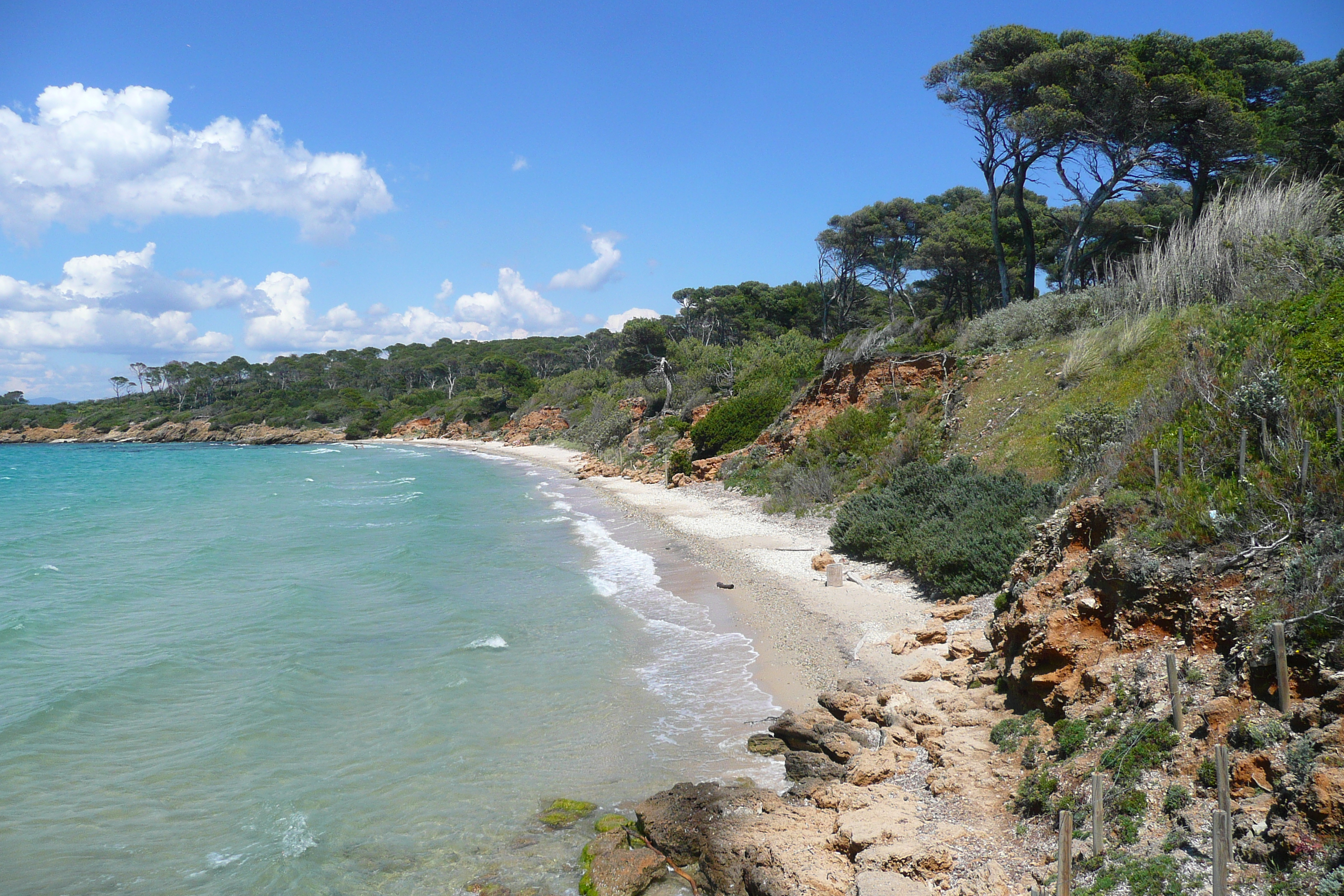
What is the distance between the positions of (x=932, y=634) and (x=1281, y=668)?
5495mm

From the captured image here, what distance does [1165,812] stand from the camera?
4.69 meters

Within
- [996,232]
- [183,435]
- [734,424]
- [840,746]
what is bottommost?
[840,746]

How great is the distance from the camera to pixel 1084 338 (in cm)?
1675

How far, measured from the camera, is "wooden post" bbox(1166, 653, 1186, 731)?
16.9 feet

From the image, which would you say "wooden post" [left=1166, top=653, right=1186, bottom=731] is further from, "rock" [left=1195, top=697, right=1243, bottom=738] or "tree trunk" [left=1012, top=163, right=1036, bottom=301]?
"tree trunk" [left=1012, top=163, right=1036, bottom=301]

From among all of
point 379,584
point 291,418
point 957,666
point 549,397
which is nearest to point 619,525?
point 379,584

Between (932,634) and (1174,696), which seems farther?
(932,634)

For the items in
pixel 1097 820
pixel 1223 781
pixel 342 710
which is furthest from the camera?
pixel 342 710

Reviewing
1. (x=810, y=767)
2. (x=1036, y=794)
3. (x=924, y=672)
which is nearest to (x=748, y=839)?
(x=810, y=767)

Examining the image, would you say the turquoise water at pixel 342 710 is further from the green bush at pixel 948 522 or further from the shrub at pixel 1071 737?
the green bush at pixel 948 522

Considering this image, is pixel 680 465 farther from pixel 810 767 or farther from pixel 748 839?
pixel 748 839

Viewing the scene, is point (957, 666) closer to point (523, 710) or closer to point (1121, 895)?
point (1121, 895)

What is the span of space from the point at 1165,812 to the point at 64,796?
1056 centimetres

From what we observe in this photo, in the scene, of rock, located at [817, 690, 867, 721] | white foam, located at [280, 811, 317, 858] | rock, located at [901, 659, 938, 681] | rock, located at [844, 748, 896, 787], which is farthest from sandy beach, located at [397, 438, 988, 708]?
white foam, located at [280, 811, 317, 858]
